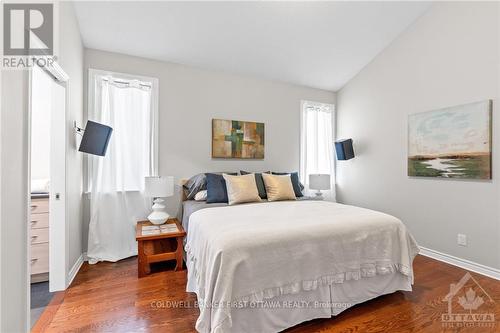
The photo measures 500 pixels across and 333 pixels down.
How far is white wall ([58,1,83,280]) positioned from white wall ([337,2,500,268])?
4.07 metres

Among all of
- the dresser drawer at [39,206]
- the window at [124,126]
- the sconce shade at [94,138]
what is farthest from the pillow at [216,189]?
the dresser drawer at [39,206]

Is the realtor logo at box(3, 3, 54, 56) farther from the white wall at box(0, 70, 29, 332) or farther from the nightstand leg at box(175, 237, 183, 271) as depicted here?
the nightstand leg at box(175, 237, 183, 271)

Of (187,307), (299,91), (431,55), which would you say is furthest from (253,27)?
(187,307)

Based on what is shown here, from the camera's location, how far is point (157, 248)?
8.89 feet

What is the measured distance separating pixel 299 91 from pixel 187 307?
12.2 feet

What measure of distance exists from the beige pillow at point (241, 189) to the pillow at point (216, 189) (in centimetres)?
6

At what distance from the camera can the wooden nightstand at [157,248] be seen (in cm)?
250

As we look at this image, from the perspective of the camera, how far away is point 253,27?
2932 mm

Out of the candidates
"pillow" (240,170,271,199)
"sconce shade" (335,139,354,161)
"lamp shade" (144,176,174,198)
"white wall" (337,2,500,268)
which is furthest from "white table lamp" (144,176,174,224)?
"white wall" (337,2,500,268)

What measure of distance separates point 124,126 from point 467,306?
4.05 meters

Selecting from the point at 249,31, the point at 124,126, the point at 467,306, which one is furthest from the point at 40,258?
the point at 467,306

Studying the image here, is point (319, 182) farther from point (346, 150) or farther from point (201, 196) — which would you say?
point (201, 196)

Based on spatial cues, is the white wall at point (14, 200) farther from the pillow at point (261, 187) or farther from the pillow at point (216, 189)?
the pillow at point (261, 187)

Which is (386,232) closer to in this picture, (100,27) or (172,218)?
(172,218)
